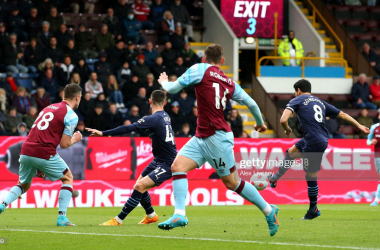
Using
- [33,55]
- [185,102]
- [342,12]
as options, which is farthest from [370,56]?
[33,55]

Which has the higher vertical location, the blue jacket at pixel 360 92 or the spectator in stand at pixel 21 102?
the spectator in stand at pixel 21 102

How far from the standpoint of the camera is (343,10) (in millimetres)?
26203

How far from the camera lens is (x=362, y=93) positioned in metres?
22.5

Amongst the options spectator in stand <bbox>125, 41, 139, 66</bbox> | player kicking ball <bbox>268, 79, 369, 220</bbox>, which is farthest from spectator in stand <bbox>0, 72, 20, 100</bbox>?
player kicking ball <bbox>268, 79, 369, 220</bbox>

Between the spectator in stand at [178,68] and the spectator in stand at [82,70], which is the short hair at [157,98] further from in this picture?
the spectator in stand at [178,68]

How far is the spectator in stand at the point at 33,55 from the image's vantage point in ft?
61.6

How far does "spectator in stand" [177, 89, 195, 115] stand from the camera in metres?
19.4

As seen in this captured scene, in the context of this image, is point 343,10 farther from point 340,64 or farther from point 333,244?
point 333,244

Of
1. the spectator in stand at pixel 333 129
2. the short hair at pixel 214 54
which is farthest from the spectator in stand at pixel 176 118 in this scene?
the short hair at pixel 214 54

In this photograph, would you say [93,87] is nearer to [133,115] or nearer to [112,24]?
[133,115]

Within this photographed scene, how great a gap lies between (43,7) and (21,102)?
415cm

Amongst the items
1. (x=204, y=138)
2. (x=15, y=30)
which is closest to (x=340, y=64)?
(x=15, y=30)

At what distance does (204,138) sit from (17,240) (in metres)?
2.39

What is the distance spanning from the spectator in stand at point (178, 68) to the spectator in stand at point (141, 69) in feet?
3.12
